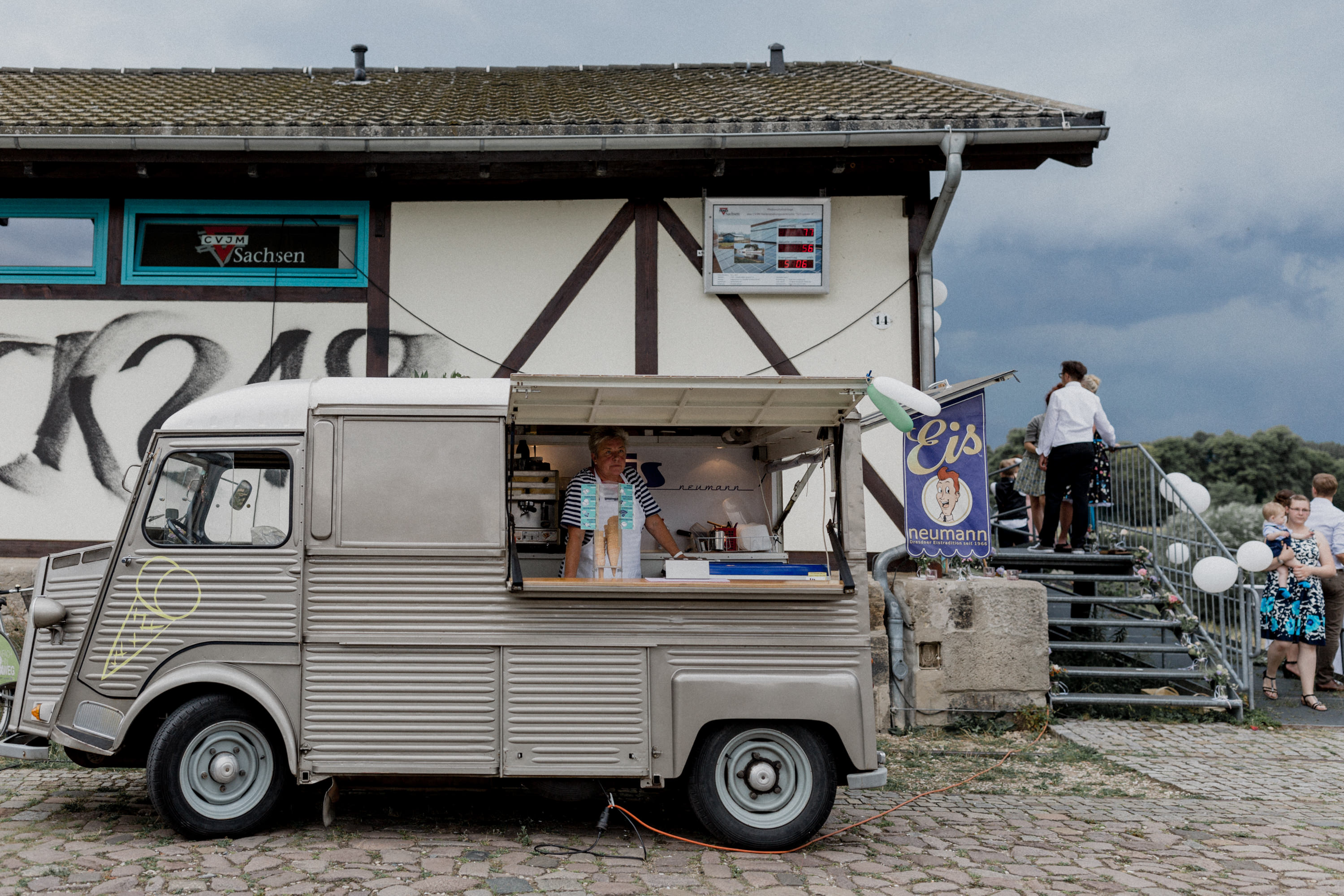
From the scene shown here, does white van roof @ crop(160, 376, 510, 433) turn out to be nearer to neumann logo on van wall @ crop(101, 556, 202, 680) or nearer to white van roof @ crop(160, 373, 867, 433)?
white van roof @ crop(160, 373, 867, 433)

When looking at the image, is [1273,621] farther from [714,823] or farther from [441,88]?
[441,88]

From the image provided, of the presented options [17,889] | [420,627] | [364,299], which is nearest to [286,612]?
[420,627]

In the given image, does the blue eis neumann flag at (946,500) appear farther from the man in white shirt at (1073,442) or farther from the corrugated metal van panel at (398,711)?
the corrugated metal van panel at (398,711)

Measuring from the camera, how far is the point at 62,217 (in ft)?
30.1

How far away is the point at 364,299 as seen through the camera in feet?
30.0

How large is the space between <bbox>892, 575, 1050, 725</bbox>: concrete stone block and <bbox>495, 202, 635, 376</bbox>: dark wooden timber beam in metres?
4.06

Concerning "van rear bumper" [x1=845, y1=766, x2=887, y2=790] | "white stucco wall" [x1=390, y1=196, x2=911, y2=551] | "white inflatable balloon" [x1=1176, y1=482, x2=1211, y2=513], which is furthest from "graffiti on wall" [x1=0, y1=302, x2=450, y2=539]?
"white inflatable balloon" [x1=1176, y1=482, x2=1211, y2=513]

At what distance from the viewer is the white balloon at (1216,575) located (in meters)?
8.56

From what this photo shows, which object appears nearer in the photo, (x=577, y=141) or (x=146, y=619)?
(x=146, y=619)

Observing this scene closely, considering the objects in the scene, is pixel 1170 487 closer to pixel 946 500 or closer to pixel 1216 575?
pixel 1216 575

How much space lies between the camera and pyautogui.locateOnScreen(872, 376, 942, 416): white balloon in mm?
5195

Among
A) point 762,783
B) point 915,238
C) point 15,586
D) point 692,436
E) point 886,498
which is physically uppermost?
point 915,238

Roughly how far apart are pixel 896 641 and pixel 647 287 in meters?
3.81

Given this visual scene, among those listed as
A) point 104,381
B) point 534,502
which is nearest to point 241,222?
point 104,381
